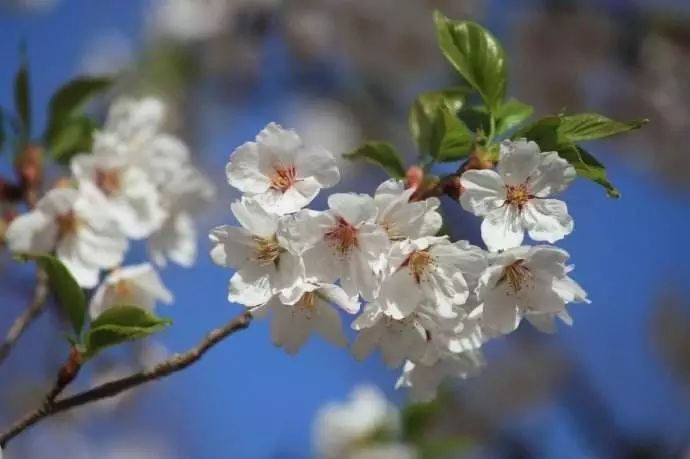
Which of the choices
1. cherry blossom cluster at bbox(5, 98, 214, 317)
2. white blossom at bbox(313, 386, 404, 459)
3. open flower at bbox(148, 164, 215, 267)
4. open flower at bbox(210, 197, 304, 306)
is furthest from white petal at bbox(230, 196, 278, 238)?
white blossom at bbox(313, 386, 404, 459)

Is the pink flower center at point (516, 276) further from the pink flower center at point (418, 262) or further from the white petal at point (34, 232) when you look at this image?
the white petal at point (34, 232)

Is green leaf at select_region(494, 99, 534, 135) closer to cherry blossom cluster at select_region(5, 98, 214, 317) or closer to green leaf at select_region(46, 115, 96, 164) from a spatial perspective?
cherry blossom cluster at select_region(5, 98, 214, 317)

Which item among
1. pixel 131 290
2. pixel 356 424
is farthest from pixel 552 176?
pixel 356 424

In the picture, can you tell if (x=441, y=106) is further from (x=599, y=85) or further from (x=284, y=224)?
(x=599, y=85)

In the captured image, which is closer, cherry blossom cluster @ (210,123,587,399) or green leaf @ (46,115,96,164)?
cherry blossom cluster @ (210,123,587,399)

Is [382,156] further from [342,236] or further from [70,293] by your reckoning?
[70,293]
